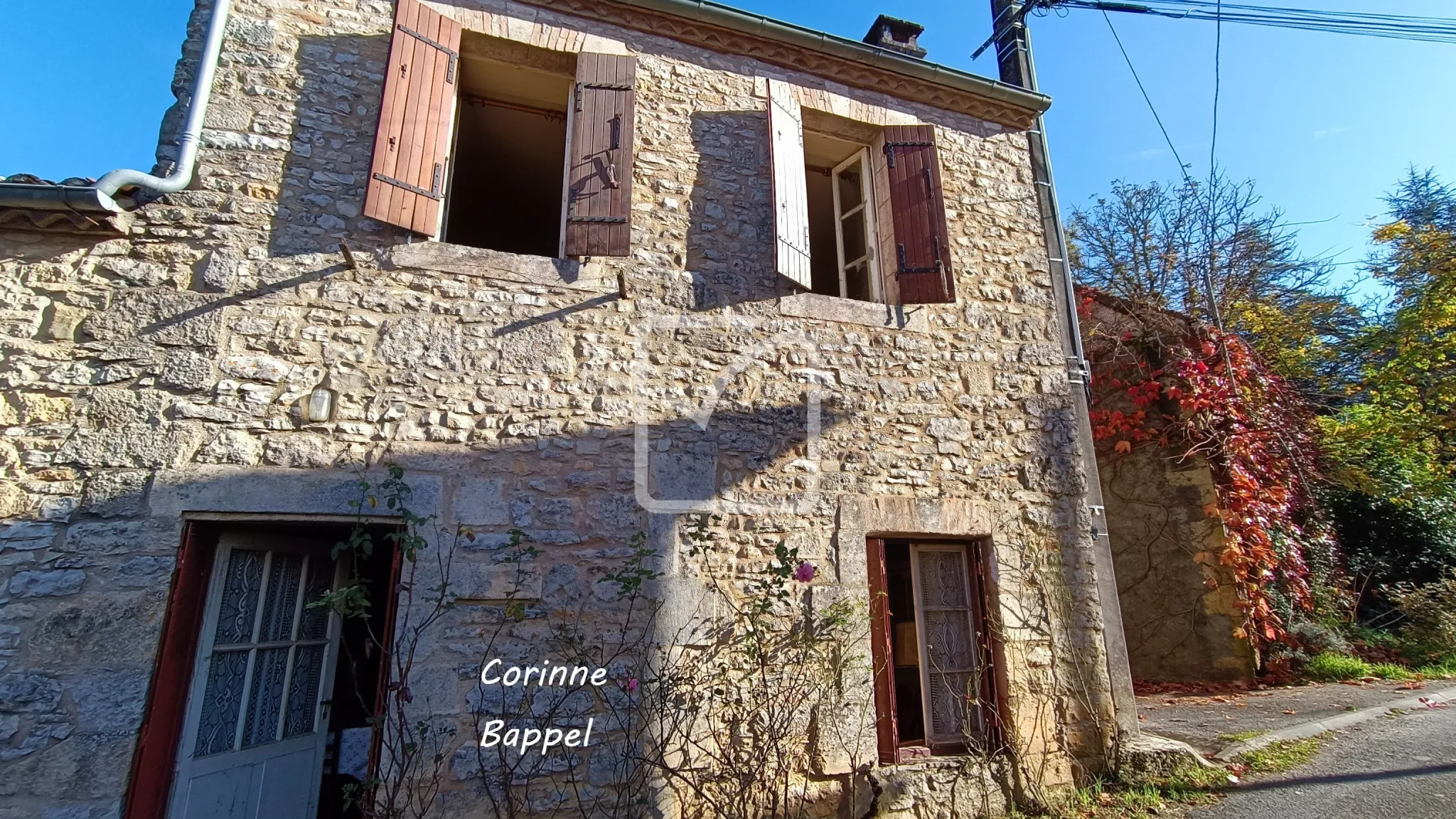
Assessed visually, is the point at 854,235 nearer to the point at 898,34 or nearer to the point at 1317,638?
the point at 898,34

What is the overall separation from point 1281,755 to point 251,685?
5461mm

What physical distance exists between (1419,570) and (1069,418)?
216 inches

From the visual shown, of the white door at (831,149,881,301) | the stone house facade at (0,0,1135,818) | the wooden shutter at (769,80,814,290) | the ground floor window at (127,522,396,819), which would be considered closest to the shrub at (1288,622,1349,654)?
the stone house facade at (0,0,1135,818)

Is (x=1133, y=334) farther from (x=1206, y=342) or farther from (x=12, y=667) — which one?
(x=12, y=667)

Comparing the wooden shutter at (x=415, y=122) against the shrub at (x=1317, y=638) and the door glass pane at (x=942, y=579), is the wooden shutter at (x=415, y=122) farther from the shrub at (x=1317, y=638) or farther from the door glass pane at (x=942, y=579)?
the shrub at (x=1317, y=638)

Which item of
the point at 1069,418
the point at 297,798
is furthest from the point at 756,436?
the point at 297,798

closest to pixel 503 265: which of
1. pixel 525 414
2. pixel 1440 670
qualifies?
pixel 525 414

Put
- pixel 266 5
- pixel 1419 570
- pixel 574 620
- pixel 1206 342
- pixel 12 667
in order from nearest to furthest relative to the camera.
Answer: pixel 12 667 → pixel 574 620 → pixel 266 5 → pixel 1206 342 → pixel 1419 570

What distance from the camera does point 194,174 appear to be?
3.56m

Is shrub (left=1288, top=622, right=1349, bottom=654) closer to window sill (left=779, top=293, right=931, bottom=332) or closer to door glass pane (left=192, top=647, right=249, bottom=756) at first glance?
window sill (left=779, top=293, right=931, bottom=332)

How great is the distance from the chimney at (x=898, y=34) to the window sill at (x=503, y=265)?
122 inches

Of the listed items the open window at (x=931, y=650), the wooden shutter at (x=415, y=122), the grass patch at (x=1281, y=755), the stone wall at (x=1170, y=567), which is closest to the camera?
the wooden shutter at (x=415, y=122)

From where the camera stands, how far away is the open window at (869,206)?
446cm

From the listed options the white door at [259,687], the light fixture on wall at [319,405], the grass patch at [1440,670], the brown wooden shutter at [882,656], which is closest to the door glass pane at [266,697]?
the white door at [259,687]
